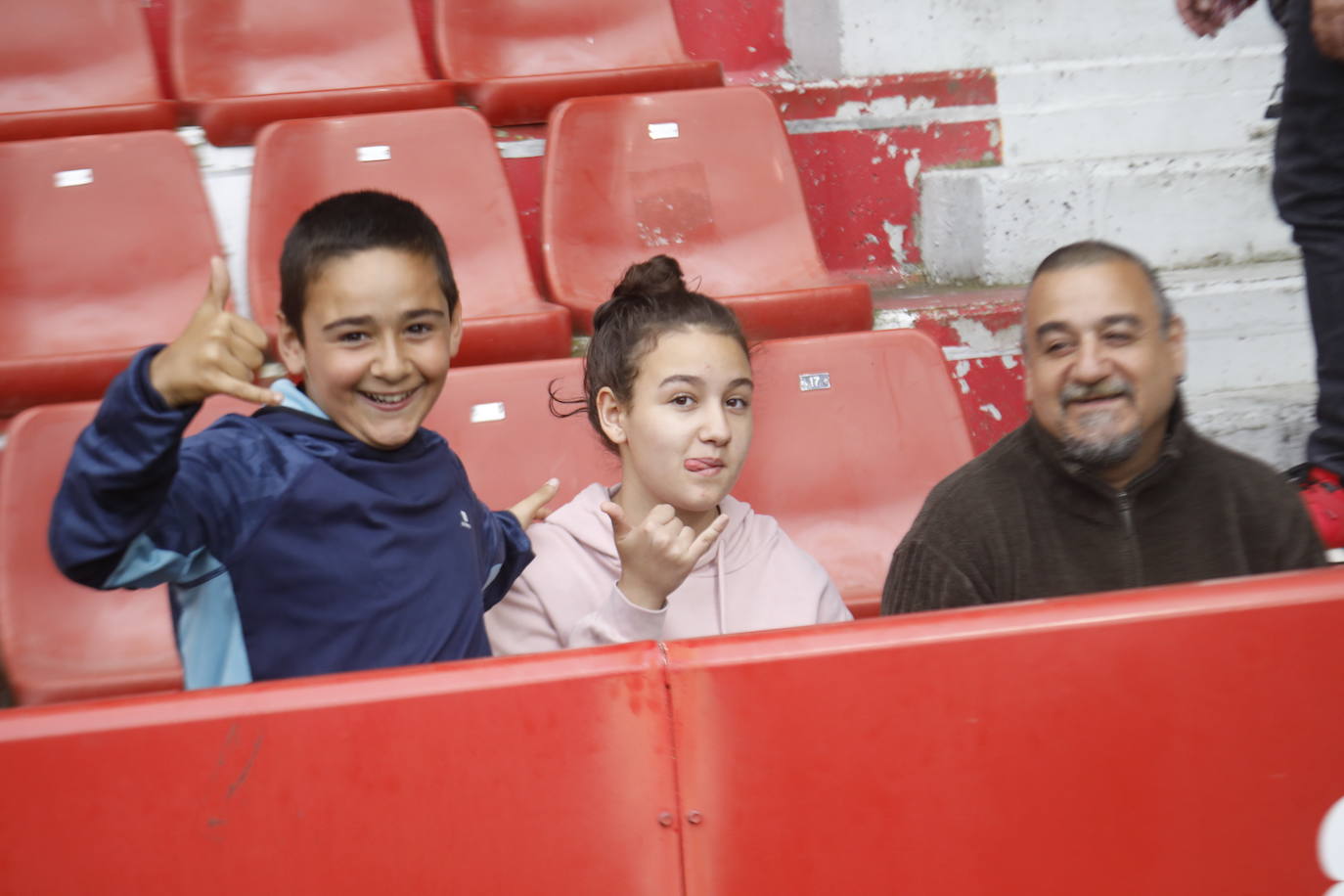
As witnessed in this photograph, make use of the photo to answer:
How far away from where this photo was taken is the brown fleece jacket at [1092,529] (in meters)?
1.34

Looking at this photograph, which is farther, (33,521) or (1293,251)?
(1293,251)

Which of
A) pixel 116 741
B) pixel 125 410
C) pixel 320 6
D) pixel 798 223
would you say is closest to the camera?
pixel 116 741

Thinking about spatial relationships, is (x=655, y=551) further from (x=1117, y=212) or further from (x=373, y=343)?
(x=1117, y=212)

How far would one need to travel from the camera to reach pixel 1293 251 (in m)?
2.74

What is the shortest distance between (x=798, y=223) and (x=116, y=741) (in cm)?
192

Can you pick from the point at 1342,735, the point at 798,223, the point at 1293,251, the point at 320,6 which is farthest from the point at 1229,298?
the point at 320,6

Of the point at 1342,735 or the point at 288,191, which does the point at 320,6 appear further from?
the point at 1342,735

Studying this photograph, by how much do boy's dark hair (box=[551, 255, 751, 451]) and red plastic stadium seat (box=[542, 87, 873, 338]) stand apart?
0.63 metres

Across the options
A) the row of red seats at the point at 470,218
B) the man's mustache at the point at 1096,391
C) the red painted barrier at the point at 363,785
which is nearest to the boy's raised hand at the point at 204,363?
the red painted barrier at the point at 363,785

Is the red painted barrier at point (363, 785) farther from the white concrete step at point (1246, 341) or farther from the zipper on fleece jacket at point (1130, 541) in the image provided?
the white concrete step at point (1246, 341)

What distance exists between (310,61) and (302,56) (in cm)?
2

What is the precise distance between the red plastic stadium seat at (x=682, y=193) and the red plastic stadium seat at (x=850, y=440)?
0.43m

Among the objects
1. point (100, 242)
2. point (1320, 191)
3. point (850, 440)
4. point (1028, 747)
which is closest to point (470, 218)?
point (100, 242)

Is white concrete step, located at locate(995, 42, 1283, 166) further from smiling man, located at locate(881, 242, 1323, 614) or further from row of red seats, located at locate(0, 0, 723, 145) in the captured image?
smiling man, located at locate(881, 242, 1323, 614)
